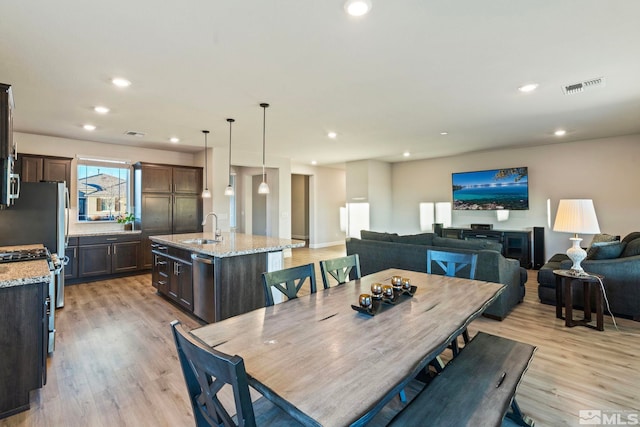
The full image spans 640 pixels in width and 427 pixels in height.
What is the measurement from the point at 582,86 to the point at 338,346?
A: 12.7 ft

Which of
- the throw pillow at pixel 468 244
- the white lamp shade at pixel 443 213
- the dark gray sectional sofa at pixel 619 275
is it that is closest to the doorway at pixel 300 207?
the white lamp shade at pixel 443 213

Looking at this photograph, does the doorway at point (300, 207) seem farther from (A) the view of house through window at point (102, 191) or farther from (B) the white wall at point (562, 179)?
(A) the view of house through window at point (102, 191)

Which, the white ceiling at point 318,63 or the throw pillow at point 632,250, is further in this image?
the throw pillow at point 632,250

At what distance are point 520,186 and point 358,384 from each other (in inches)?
284

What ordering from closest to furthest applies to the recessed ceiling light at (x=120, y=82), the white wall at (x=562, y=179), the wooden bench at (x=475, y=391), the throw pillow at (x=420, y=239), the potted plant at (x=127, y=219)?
the wooden bench at (x=475, y=391) < the recessed ceiling light at (x=120, y=82) < the throw pillow at (x=420, y=239) < the white wall at (x=562, y=179) < the potted plant at (x=127, y=219)

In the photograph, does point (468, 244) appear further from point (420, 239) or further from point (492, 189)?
point (492, 189)

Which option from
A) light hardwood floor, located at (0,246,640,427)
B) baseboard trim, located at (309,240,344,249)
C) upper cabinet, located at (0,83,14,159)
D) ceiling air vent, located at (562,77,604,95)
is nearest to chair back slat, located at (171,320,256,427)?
light hardwood floor, located at (0,246,640,427)

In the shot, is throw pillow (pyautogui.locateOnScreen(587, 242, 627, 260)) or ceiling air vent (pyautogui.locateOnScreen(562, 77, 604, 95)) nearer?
ceiling air vent (pyautogui.locateOnScreen(562, 77, 604, 95))

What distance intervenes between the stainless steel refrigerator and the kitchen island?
1.30 m

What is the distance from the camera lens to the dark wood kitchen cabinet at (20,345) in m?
2.01

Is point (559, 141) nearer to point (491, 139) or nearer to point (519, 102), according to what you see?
point (491, 139)

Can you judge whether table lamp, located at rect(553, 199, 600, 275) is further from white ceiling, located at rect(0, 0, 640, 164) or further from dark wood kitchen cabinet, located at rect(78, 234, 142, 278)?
dark wood kitchen cabinet, located at rect(78, 234, 142, 278)

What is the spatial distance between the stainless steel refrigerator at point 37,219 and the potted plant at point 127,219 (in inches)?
90.9

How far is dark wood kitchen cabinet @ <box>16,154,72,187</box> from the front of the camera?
16.3 ft
